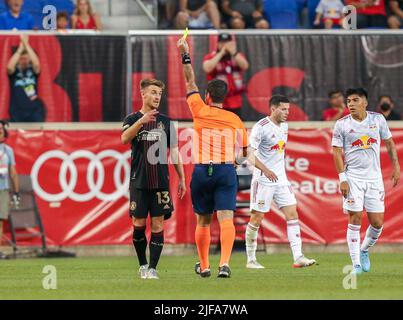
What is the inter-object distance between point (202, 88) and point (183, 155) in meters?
1.25

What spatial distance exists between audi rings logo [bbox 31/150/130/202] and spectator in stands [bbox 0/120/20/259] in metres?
0.35

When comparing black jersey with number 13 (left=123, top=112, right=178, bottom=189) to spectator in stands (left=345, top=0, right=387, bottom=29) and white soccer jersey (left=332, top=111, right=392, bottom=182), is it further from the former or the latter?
spectator in stands (left=345, top=0, right=387, bottom=29)

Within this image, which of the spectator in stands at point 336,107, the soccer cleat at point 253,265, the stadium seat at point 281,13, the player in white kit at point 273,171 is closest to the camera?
the soccer cleat at point 253,265

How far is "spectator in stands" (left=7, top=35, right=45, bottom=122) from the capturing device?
21422mm

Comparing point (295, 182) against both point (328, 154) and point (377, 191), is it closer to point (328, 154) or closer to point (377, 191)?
point (328, 154)

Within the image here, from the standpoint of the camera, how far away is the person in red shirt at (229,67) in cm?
2133

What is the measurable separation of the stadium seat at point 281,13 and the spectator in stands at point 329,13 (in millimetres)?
510

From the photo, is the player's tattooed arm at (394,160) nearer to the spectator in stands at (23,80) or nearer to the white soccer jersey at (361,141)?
the white soccer jersey at (361,141)

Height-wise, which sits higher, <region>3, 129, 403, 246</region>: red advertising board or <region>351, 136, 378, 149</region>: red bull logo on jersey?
<region>351, 136, 378, 149</region>: red bull logo on jersey

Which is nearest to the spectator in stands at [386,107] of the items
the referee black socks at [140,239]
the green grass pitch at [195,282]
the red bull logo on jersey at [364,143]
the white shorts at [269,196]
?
the green grass pitch at [195,282]

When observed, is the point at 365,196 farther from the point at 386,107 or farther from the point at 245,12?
the point at 245,12

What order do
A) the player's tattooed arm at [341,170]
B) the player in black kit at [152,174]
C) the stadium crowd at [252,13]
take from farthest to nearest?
the stadium crowd at [252,13], the player's tattooed arm at [341,170], the player in black kit at [152,174]

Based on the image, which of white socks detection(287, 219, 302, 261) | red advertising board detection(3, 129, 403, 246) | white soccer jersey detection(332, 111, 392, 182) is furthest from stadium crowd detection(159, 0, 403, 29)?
white soccer jersey detection(332, 111, 392, 182)

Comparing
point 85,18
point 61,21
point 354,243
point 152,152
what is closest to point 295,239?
→ point 354,243
